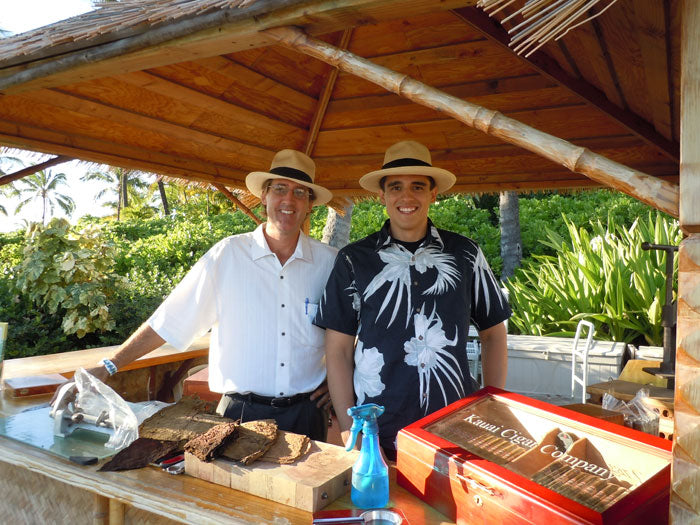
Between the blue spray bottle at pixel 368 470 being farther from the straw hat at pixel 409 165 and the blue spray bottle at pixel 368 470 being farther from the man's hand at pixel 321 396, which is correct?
the straw hat at pixel 409 165

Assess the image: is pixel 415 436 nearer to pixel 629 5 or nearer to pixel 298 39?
pixel 298 39

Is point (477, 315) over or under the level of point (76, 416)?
over

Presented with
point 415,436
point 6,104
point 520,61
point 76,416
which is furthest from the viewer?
point 520,61

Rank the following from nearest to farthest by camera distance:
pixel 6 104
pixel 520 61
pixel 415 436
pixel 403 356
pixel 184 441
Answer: pixel 415 436
pixel 184 441
pixel 403 356
pixel 6 104
pixel 520 61

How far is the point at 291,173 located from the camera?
2.90 m

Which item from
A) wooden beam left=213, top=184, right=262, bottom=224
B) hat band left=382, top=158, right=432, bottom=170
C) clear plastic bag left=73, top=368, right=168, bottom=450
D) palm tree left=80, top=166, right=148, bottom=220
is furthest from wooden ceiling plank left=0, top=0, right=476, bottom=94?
palm tree left=80, top=166, right=148, bottom=220

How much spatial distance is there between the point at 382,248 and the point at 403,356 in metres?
0.51

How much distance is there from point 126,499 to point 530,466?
1.20 m

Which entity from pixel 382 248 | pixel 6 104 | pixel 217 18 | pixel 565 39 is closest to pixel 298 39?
pixel 217 18

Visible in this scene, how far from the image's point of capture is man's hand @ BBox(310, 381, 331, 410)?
2.72m

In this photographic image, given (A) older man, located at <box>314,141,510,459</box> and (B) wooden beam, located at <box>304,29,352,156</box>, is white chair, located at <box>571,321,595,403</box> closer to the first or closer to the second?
(A) older man, located at <box>314,141,510,459</box>

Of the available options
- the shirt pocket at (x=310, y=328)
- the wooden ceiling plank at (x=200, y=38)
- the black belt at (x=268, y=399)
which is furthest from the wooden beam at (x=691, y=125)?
the black belt at (x=268, y=399)

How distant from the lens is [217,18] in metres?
1.81

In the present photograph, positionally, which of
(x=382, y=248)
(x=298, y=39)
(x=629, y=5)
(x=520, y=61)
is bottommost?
(x=382, y=248)
